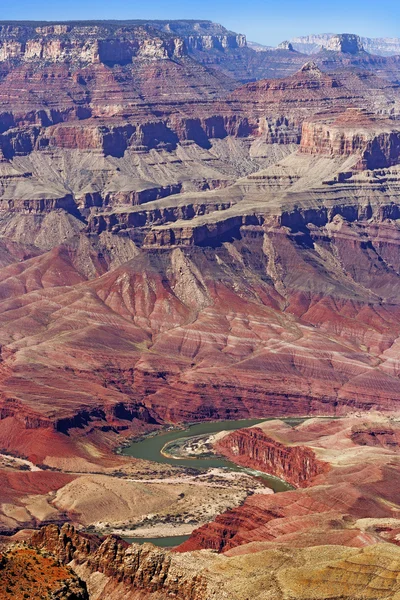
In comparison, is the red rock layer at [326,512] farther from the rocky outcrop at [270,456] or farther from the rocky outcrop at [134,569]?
the rocky outcrop at [134,569]

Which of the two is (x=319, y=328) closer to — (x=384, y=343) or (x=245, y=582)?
(x=384, y=343)

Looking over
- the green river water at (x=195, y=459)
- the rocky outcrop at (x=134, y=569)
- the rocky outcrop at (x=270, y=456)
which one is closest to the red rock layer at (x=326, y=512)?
the rocky outcrop at (x=270, y=456)

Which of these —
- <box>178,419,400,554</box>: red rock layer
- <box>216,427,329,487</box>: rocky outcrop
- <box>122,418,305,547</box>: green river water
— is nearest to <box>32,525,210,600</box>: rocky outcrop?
<box>178,419,400,554</box>: red rock layer

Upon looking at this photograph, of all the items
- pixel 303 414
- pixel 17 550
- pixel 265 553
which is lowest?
pixel 303 414

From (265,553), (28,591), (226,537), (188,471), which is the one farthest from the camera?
(188,471)

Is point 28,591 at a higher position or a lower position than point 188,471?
higher

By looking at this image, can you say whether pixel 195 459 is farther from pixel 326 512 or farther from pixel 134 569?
pixel 134 569

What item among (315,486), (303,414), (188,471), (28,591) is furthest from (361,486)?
(28,591)
